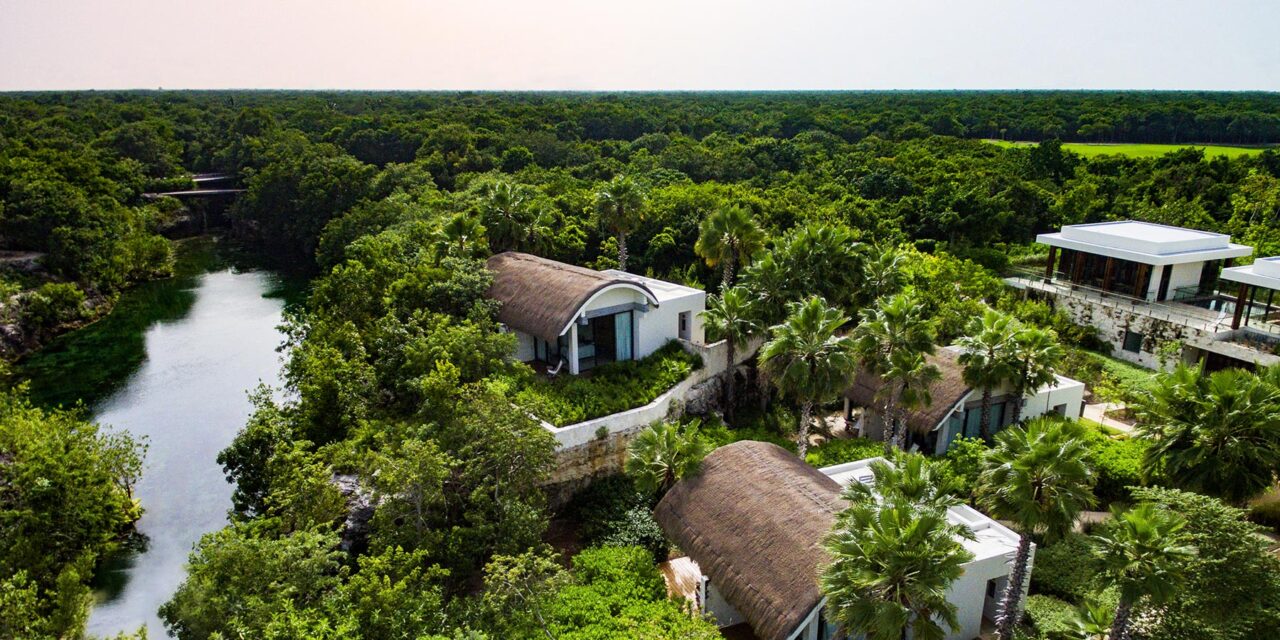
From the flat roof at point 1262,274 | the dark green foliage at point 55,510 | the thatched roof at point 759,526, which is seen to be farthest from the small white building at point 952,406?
the dark green foliage at point 55,510

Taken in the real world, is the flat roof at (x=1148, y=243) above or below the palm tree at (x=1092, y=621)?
above

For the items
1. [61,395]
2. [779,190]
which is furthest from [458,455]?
[779,190]

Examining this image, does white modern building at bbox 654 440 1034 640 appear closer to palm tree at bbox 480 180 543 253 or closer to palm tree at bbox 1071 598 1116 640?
palm tree at bbox 1071 598 1116 640

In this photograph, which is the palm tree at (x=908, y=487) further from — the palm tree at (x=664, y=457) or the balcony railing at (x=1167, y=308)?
the balcony railing at (x=1167, y=308)

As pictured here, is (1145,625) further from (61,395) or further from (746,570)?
(61,395)

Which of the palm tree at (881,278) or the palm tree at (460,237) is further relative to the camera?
the palm tree at (460,237)

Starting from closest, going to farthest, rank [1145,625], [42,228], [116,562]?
[1145,625] → [116,562] → [42,228]

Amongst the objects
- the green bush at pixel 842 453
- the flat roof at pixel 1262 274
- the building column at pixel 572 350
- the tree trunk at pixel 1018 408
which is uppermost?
the flat roof at pixel 1262 274
